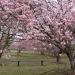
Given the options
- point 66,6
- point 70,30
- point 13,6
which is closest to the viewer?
point 13,6

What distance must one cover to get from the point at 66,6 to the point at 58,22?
3.46ft

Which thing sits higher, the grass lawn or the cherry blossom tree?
the cherry blossom tree

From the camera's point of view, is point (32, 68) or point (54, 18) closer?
point (54, 18)

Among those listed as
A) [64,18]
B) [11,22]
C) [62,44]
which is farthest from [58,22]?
[11,22]

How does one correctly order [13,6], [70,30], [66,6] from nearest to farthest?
[13,6] < [66,6] < [70,30]

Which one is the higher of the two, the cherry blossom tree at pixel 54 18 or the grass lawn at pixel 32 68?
the cherry blossom tree at pixel 54 18

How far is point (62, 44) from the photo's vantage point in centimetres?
1465

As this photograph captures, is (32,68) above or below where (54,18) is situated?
below

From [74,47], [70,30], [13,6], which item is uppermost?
[13,6]

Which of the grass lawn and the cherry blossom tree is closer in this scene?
the cherry blossom tree

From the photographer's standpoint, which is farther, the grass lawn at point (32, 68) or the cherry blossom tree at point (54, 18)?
the grass lawn at point (32, 68)

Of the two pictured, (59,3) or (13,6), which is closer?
(13,6)

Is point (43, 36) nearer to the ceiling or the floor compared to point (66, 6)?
nearer to the floor

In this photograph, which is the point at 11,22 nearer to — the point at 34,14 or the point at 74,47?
the point at 34,14
